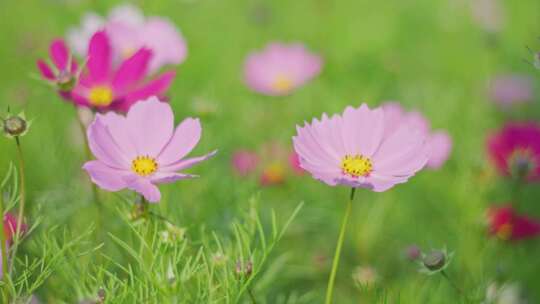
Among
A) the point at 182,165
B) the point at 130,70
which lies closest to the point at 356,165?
the point at 182,165

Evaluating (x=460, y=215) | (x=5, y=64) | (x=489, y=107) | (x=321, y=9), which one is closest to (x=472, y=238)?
(x=460, y=215)

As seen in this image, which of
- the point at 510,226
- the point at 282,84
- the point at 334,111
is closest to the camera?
the point at 510,226

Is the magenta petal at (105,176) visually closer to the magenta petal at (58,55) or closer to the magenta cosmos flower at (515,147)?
the magenta petal at (58,55)

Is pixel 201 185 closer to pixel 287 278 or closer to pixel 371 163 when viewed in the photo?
pixel 287 278

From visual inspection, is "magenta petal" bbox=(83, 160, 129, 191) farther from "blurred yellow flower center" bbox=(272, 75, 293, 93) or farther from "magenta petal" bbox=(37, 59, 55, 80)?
"blurred yellow flower center" bbox=(272, 75, 293, 93)

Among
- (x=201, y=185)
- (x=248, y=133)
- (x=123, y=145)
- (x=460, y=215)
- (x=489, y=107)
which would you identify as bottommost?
(x=123, y=145)

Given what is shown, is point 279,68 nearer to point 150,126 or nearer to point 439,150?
point 439,150
